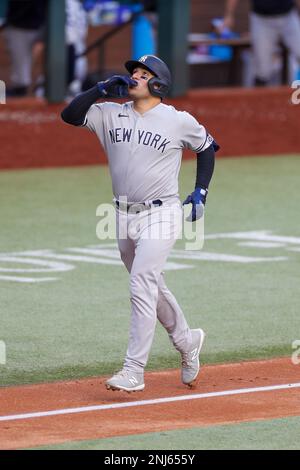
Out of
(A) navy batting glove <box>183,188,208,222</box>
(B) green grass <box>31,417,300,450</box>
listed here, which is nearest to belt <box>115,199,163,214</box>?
(A) navy batting glove <box>183,188,208,222</box>

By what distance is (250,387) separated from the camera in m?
7.77

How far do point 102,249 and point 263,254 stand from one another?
1.47 metres

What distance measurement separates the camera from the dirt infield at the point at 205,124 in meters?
17.1

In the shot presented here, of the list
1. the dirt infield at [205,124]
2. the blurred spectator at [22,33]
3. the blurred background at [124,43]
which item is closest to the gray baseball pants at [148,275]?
the dirt infield at [205,124]

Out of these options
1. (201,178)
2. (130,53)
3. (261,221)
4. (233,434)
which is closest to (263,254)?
(261,221)

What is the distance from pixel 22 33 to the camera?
1836 cm

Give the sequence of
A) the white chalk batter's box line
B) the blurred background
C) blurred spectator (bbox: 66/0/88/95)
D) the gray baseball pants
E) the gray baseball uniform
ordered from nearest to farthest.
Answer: the gray baseball pants → the gray baseball uniform → the white chalk batter's box line → the blurred background → blurred spectator (bbox: 66/0/88/95)

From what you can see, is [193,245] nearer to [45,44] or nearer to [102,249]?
[102,249]

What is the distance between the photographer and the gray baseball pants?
7.43 meters

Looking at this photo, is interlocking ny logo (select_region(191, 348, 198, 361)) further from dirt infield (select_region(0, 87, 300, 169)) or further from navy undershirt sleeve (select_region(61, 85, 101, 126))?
dirt infield (select_region(0, 87, 300, 169))

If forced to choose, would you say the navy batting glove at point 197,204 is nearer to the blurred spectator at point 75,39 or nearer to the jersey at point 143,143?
the jersey at point 143,143

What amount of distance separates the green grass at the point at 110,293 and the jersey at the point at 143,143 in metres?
1.23

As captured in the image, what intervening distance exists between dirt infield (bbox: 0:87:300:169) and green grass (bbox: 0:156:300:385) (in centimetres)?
84

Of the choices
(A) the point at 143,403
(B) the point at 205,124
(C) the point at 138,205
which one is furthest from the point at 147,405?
(B) the point at 205,124
